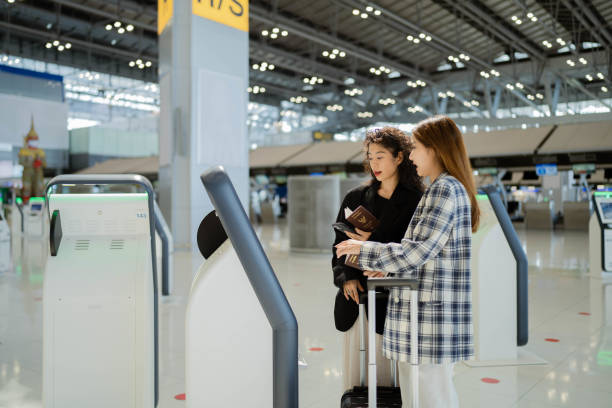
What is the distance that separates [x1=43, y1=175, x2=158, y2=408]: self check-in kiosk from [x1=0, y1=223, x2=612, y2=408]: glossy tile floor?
26.4 inches

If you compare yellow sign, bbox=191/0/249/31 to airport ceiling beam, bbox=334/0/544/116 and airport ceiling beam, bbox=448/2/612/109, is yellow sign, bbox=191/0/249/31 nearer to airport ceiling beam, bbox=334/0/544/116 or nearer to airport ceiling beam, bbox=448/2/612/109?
airport ceiling beam, bbox=334/0/544/116

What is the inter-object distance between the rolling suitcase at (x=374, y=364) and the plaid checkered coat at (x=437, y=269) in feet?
0.19

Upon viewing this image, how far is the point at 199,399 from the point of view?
167 centimetres

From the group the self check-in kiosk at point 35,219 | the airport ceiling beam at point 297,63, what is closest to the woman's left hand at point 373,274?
the self check-in kiosk at point 35,219

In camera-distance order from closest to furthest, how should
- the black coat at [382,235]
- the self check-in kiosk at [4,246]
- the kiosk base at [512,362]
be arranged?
the black coat at [382,235] < the kiosk base at [512,362] < the self check-in kiosk at [4,246]

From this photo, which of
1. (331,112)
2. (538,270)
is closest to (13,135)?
(331,112)

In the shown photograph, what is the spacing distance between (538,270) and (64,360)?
25.4ft

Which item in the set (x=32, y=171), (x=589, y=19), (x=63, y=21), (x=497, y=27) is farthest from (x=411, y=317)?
(x=32, y=171)

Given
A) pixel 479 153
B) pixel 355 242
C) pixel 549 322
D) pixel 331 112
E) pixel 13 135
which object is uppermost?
pixel 331 112

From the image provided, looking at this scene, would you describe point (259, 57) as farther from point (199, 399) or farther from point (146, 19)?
point (199, 399)

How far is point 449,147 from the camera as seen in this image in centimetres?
192

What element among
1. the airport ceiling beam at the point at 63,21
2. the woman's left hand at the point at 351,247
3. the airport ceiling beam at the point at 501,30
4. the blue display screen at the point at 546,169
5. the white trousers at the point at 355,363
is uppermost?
the airport ceiling beam at the point at 63,21

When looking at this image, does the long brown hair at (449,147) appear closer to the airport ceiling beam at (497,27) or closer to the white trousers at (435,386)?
the white trousers at (435,386)

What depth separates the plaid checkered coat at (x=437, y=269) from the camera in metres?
1.83
